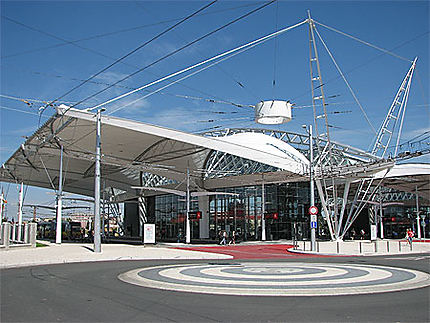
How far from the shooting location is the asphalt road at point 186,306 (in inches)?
324

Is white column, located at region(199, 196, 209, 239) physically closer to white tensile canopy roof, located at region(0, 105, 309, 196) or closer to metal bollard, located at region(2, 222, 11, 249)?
white tensile canopy roof, located at region(0, 105, 309, 196)

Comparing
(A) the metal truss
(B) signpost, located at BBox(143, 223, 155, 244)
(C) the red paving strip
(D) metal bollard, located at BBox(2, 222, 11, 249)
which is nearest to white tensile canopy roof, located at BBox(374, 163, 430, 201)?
(A) the metal truss

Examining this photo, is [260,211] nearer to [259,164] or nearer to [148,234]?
[259,164]

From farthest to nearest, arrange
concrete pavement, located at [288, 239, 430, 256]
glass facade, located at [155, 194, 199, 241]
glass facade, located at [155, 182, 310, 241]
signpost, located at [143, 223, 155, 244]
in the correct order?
glass facade, located at [155, 194, 199, 241] < glass facade, located at [155, 182, 310, 241] < signpost, located at [143, 223, 155, 244] < concrete pavement, located at [288, 239, 430, 256]

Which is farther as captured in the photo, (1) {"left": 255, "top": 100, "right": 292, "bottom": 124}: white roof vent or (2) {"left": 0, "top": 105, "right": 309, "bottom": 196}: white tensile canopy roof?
(2) {"left": 0, "top": 105, "right": 309, "bottom": 196}: white tensile canopy roof

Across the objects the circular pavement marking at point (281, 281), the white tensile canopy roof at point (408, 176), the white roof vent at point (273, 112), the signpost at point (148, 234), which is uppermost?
the white roof vent at point (273, 112)

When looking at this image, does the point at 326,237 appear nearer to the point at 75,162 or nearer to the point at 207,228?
the point at 207,228

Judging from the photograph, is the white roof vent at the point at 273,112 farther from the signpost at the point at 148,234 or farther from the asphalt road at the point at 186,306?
the asphalt road at the point at 186,306

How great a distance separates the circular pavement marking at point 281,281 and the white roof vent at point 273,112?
1283 cm

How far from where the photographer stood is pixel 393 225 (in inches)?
3209

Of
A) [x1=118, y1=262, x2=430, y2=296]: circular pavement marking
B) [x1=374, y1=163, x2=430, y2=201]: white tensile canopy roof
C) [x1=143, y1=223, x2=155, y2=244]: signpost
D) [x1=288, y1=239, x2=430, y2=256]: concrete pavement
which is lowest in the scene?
[x1=288, y1=239, x2=430, y2=256]: concrete pavement

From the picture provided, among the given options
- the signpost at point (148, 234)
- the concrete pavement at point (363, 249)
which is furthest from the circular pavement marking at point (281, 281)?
the signpost at point (148, 234)

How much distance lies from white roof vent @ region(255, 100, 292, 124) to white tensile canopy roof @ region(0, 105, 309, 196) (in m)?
14.3

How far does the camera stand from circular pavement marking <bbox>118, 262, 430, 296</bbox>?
11.5 m
